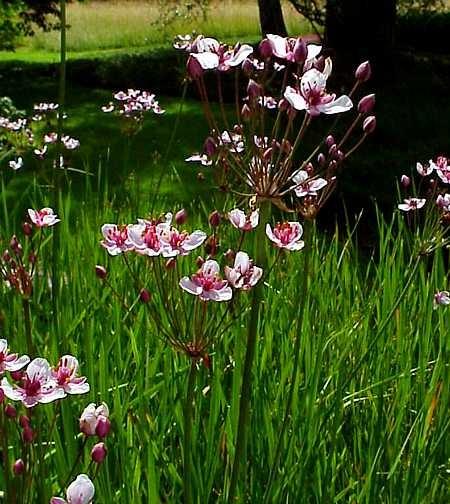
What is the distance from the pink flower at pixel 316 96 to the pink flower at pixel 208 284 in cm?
21

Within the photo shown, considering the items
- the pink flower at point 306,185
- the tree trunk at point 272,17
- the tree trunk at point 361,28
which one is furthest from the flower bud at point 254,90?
the tree trunk at point 361,28

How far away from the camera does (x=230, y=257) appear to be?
4.07ft

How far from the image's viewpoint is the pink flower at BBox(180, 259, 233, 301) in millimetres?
1055

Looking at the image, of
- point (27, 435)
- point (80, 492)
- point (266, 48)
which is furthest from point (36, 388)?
point (266, 48)

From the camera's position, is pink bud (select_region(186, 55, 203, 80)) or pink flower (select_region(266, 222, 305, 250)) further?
pink flower (select_region(266, 222, 305, 250))

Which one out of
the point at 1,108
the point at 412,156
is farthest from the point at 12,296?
the point at 412,156

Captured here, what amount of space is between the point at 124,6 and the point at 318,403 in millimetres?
23610

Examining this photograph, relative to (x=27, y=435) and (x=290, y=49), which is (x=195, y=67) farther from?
(x=27, y=435)

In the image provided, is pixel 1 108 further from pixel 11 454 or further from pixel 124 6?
pixel 124 6

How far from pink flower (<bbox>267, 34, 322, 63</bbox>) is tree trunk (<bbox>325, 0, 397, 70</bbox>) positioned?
28.5 feet

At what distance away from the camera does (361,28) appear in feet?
31.5

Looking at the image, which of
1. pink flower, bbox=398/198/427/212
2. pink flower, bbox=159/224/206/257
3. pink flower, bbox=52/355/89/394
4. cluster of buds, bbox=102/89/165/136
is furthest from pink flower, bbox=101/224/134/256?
cluster of buds, bbox=102/89/165/136

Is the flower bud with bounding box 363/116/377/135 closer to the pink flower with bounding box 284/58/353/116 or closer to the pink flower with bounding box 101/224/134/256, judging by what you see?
the pink flower with bounding box 284/58/353/116

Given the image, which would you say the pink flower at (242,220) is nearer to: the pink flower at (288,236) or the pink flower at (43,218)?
the pink flower at (288,236)
